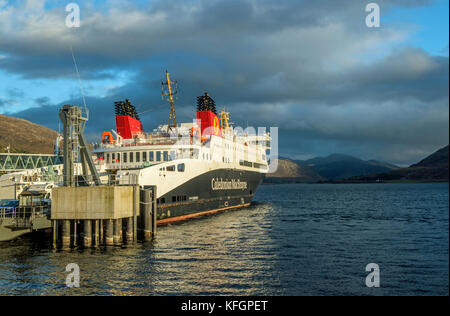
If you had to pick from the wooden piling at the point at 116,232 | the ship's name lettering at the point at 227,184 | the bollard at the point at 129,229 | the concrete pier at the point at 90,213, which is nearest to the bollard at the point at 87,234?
the concrete pier at the point at 90,213

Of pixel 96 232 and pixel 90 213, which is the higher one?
pixel 90 213

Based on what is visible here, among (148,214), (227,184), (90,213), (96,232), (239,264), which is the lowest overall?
(239,264)

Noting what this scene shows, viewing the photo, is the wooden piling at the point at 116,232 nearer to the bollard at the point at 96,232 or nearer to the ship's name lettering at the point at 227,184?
the bollard at the point at 96,232

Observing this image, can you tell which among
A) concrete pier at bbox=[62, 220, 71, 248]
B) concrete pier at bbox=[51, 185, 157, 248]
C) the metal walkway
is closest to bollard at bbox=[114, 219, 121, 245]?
concrete pier at bbox=[51, 185, 157, 248]

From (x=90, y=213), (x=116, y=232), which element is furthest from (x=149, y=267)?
(x=90, y=213)

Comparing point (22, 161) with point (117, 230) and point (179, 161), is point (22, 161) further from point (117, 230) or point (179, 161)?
point (117, 230)

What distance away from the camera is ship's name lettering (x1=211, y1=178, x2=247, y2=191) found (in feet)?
160

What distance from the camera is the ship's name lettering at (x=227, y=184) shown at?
48894 mm

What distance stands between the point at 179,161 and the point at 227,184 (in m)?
15.1

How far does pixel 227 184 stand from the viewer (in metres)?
53.8

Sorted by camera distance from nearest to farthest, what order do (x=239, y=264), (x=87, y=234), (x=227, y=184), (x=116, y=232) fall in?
(x=239, y=264), (x=87, y=234), (x=116, y=232), (x=227, y=184)
